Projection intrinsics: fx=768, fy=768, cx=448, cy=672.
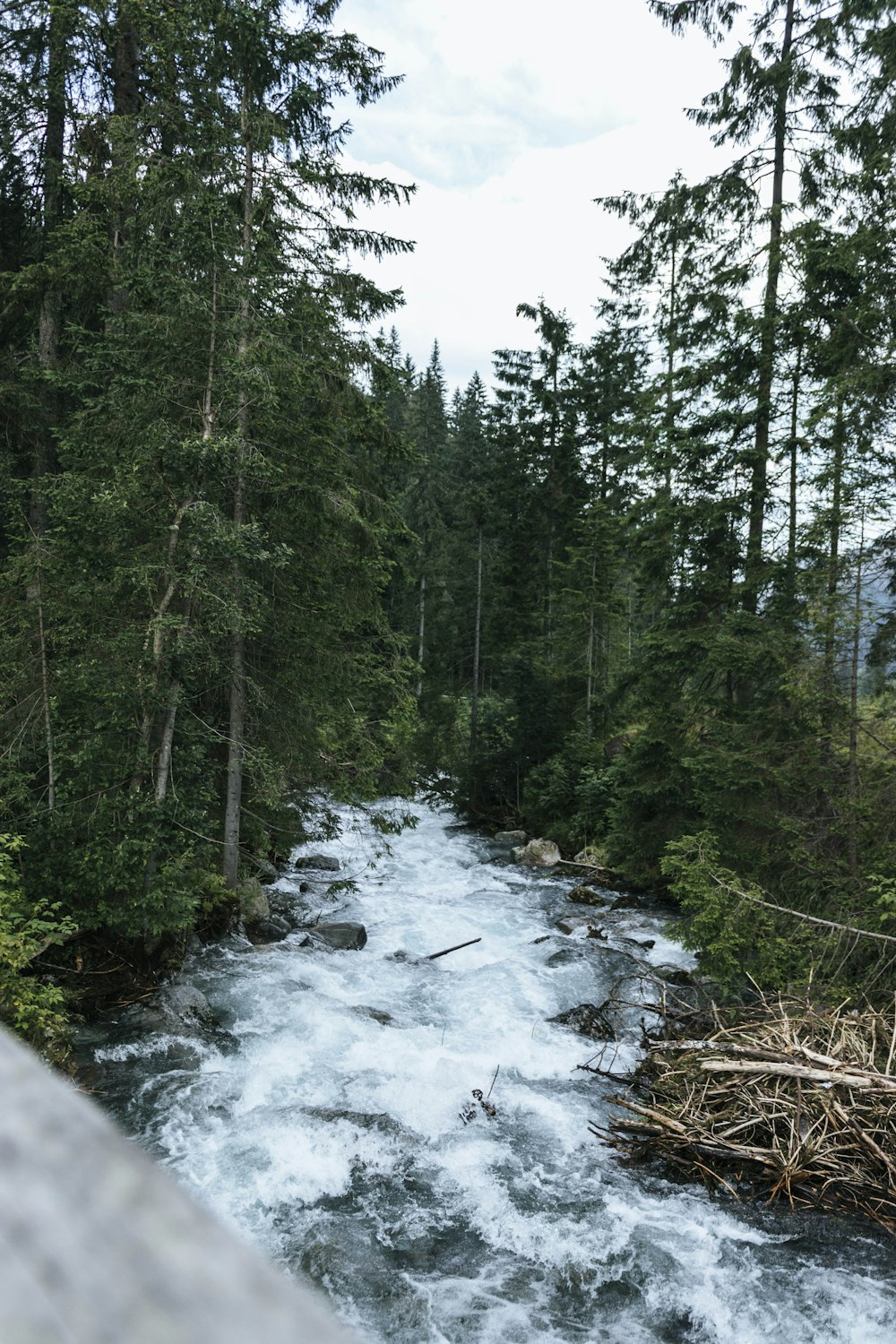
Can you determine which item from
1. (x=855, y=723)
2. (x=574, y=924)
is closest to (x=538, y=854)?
(x=574, y=924)

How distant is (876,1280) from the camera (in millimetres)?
5668

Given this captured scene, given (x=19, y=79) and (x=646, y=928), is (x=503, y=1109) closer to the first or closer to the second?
(x=646, y=928)

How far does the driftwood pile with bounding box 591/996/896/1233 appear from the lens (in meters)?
6.59

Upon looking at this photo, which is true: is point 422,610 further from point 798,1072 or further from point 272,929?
point 798,1072

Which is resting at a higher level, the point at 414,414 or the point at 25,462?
the point at 414,414

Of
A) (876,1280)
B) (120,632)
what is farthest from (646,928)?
(120,632)

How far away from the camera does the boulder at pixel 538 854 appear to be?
63.1 feet

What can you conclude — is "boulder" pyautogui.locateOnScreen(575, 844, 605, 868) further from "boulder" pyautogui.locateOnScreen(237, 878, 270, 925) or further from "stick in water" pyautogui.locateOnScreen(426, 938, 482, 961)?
"boulder" pyautogui.locateOnScreen(237, 878, 270, 925)

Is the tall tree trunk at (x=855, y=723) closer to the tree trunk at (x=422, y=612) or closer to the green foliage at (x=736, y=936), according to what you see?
the green foliage at (x=736, y=936)

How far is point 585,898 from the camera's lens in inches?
627

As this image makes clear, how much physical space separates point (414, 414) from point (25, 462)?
1737 inches

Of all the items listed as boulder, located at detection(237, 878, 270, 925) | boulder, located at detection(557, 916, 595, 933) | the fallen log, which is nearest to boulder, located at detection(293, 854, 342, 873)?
boulder, located at detection(237, 878, 270, 925)

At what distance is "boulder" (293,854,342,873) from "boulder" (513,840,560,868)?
4736mm

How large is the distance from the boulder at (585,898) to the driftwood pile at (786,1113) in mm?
7645
